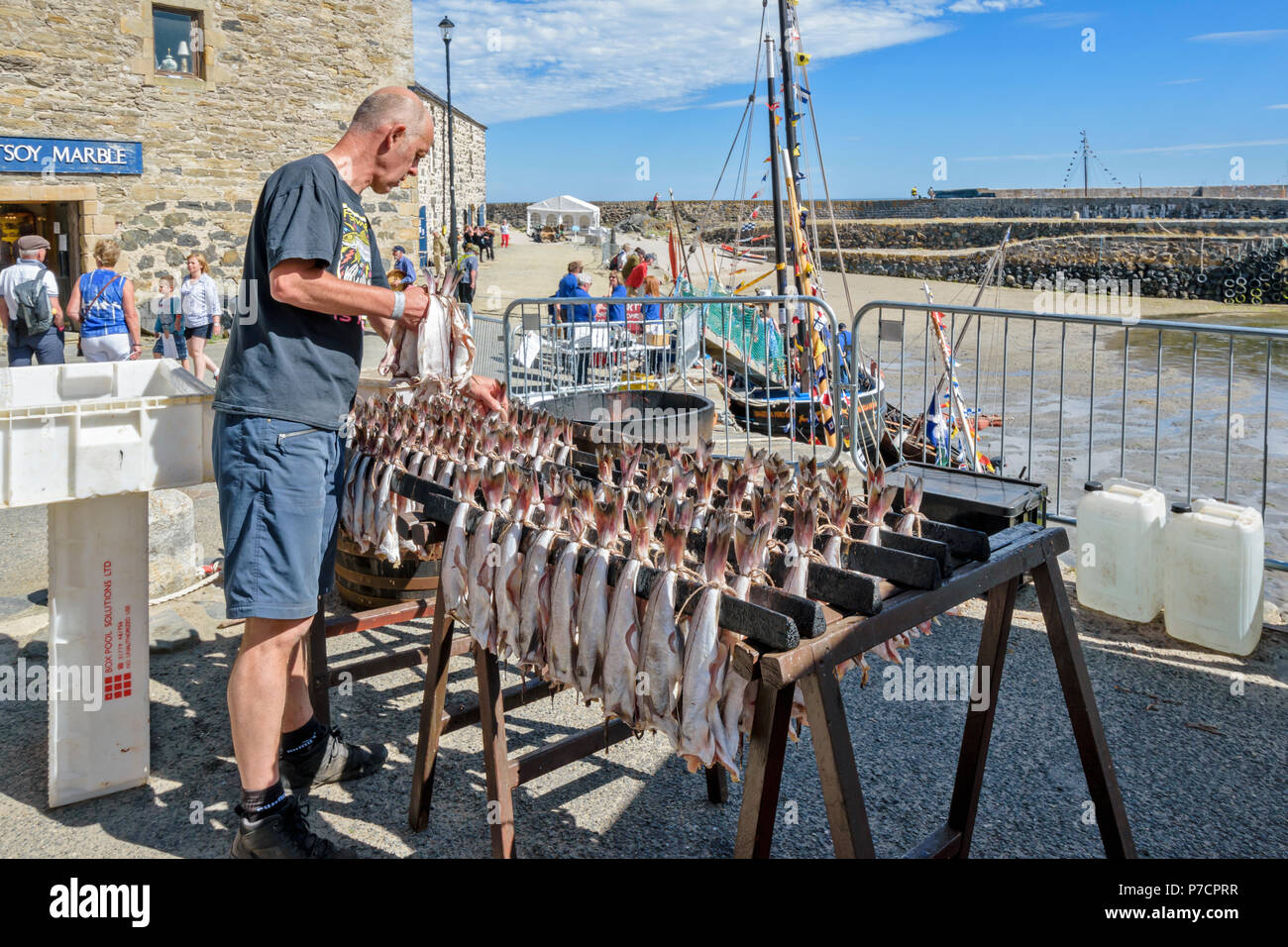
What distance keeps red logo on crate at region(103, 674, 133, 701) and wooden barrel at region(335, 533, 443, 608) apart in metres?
1.31

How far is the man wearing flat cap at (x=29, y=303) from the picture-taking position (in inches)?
349

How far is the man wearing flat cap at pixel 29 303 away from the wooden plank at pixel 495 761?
26.6 feet

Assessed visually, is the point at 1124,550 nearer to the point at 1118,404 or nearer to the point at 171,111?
the point at 1118,404

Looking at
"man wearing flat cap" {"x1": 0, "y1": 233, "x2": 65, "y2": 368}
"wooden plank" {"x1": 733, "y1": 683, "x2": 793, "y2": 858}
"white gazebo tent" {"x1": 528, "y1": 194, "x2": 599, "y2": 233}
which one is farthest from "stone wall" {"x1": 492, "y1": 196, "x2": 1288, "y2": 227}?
"wooden plank" {"x1": 733, "y1": 683, "x2": 793, "y2": 858}

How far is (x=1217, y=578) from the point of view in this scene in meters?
4.13

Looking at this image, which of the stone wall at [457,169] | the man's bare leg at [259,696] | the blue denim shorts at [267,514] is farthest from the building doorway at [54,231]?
the stone wall at [457,169]

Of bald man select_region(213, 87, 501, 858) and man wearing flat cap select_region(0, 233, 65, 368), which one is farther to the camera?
man wearing flat cap select_region(0, 233, 65, 368)

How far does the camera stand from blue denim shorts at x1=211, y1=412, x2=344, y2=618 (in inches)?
100

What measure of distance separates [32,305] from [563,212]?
53022mm

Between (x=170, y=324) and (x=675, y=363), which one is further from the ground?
(x=170, y=324)

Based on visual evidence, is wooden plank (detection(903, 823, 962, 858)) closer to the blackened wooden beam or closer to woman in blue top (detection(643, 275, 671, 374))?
the blackened wooden beam

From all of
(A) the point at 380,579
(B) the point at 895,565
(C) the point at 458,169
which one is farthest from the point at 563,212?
(B) the point at 895,565
